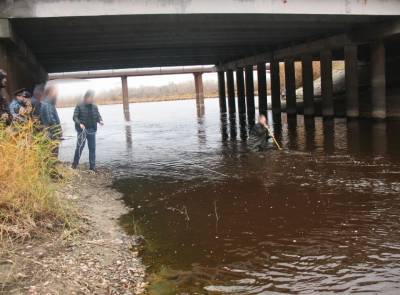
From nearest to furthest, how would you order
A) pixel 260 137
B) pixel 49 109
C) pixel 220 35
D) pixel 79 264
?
pixel 79 264, pixel 49 109, pixel 260 137, pixel 220 35

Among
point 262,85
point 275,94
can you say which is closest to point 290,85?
point 275,94

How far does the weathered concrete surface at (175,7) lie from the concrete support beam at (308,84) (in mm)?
10352

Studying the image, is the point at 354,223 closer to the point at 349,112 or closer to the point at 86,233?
the point at 86,233

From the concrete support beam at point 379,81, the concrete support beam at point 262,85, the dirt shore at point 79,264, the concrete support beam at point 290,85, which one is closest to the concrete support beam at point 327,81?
the concrete support beam at point 379,81

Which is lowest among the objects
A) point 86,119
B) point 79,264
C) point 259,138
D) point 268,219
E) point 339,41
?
point 268,219

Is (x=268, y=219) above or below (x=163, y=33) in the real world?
below

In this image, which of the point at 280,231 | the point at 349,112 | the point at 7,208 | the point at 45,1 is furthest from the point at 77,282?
the point at 349,112

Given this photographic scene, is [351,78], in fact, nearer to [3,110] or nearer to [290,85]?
[290,85]

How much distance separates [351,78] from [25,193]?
2277 centimetres

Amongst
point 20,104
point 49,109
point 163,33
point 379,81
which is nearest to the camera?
point 20,104

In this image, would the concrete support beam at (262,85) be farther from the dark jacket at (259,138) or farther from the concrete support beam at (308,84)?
the dark jacket at (259,138)

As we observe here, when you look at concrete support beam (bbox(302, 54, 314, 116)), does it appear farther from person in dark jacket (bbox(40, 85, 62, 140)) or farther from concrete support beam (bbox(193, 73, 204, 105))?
concrete support beam (bbox(193, 73, 204, 105))

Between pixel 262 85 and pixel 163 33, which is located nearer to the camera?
pixel 163 33

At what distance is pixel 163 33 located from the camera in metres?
22.8
